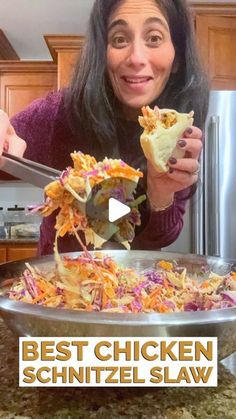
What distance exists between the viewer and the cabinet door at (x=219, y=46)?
2.28 metres

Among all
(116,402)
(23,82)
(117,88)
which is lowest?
(116,402)

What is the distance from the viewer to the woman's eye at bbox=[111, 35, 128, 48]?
4.05 ft

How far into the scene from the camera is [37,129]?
3.82ft

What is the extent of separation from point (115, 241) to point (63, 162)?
482 mm

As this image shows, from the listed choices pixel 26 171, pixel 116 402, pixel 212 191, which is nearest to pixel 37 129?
pixel 26 171

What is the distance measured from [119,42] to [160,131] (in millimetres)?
632

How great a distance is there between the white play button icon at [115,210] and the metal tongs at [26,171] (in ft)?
0.33

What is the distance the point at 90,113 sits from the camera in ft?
4.01

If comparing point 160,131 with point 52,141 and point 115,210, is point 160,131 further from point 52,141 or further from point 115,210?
point 52,141

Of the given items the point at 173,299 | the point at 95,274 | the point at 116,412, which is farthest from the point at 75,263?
the point at 116,412

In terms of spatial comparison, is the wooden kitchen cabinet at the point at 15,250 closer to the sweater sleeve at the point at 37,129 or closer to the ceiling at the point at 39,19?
the ceiling at the point at 39,19

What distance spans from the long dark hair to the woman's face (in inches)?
0.9

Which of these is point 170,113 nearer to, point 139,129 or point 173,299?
point 173,299

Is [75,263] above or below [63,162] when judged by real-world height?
below
